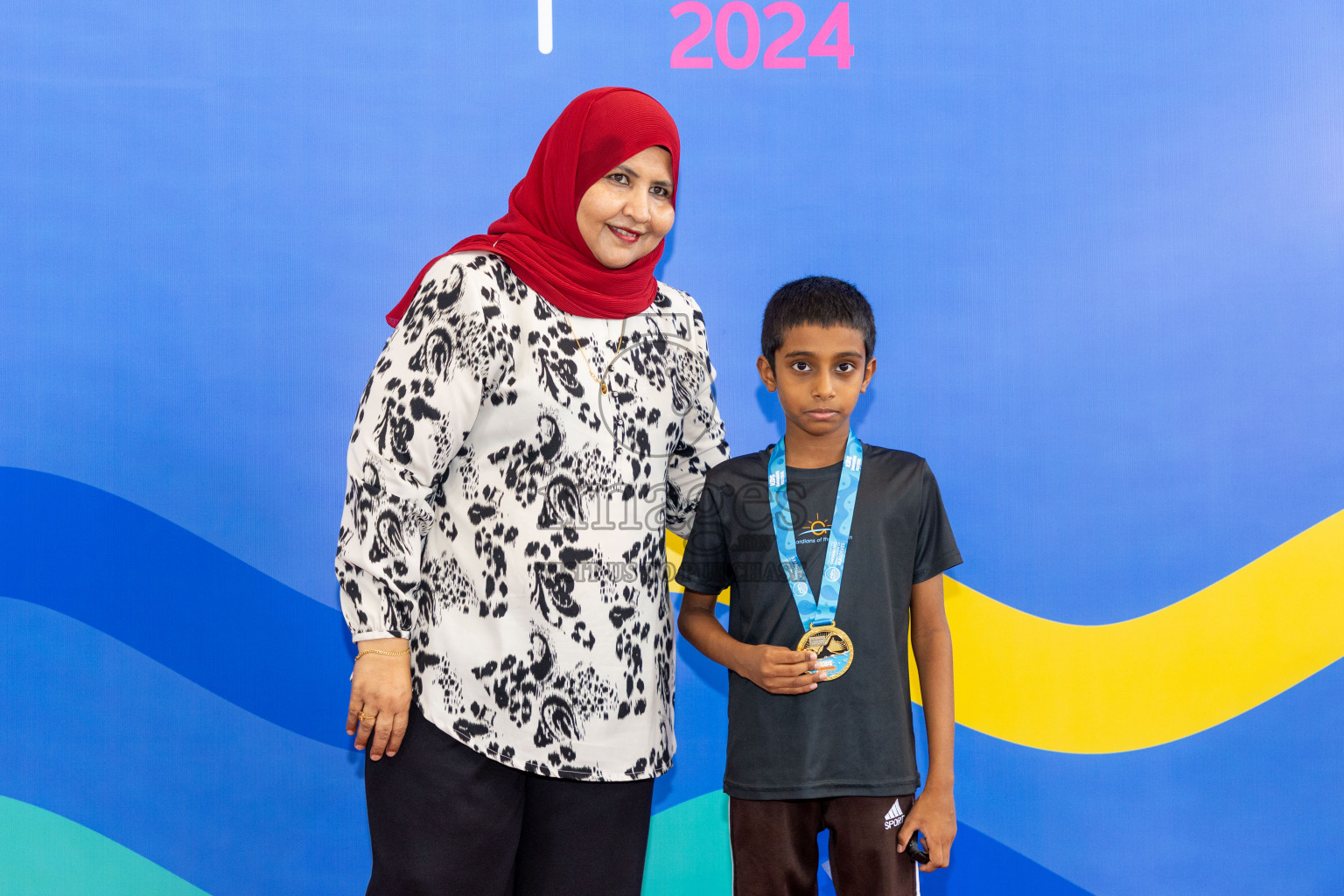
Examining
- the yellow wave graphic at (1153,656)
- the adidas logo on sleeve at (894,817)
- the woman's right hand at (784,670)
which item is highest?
the yellow wave graphic at (1153,656)

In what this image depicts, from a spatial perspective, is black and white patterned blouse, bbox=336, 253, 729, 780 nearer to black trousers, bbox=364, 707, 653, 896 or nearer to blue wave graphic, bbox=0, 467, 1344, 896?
black trousers, bbox=364, 707, 653, 896

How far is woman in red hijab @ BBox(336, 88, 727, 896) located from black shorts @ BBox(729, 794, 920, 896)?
191 millimetres

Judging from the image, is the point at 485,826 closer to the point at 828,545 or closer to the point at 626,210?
the point at 828,545

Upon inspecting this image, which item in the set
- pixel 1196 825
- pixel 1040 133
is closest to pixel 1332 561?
pixel 1196 825

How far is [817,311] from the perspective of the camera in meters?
1.68

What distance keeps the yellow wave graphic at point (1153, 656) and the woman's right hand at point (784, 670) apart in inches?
31.8

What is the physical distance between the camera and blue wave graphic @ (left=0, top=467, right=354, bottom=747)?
224 centimetres

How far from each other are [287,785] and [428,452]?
136cm

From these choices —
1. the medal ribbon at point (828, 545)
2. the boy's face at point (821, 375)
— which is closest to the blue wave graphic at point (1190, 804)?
the medal ribbon at point (828, 545)

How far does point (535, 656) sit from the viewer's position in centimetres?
145

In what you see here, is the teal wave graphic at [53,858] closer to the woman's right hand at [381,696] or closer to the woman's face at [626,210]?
the woman's right hand at [381,696]

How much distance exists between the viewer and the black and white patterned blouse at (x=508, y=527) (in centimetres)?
140

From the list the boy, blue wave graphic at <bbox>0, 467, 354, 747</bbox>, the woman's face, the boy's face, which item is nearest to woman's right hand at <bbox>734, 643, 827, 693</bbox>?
the boy

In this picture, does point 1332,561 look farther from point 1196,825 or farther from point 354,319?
point 354,319
